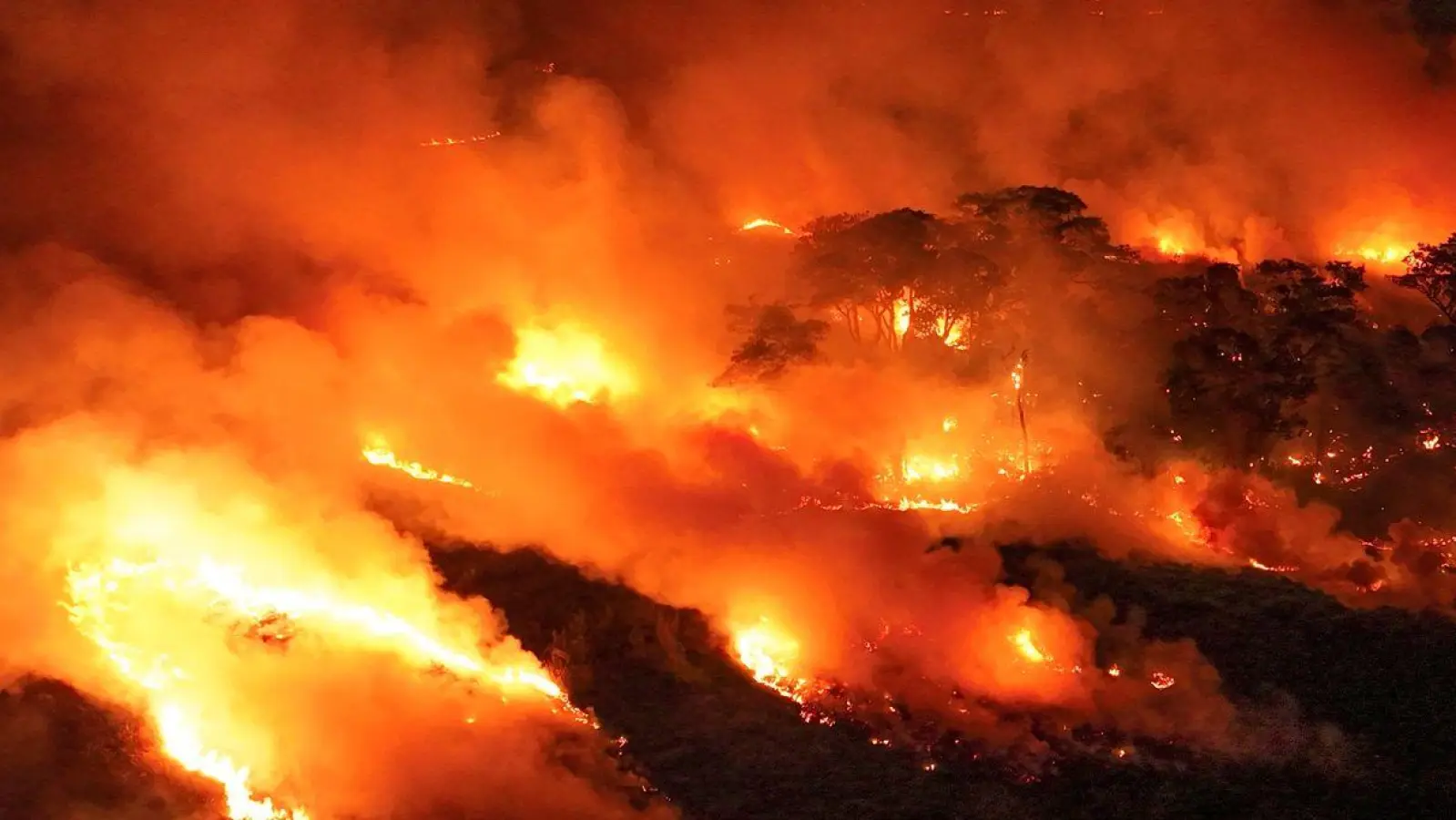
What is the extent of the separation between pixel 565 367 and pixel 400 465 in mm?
3232

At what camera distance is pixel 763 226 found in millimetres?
21141

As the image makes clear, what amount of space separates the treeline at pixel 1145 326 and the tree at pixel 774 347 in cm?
2

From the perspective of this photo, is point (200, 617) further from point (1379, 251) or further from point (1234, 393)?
point (1379, 251)

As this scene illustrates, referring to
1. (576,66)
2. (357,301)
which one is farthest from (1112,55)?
(357,301)

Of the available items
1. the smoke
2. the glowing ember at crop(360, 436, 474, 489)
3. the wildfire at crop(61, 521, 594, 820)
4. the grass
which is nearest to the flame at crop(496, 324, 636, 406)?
the smoke

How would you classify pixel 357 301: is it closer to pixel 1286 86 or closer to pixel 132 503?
pixel 132 503

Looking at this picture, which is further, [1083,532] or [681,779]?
[1083,532]

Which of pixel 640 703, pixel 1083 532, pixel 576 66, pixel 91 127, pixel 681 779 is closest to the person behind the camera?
pixel 681 779

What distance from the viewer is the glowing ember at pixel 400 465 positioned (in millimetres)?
13664

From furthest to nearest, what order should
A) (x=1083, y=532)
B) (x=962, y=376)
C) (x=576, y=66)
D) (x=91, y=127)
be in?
(x=576, y=66)
(x=962, y=376)
(x=91, y=127)
(x=1083, y=532)

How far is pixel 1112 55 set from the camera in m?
24.0

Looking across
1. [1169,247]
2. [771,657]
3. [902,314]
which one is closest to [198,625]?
[771,657]

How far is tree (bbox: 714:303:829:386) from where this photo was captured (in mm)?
16031

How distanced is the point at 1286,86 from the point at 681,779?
20715mm
